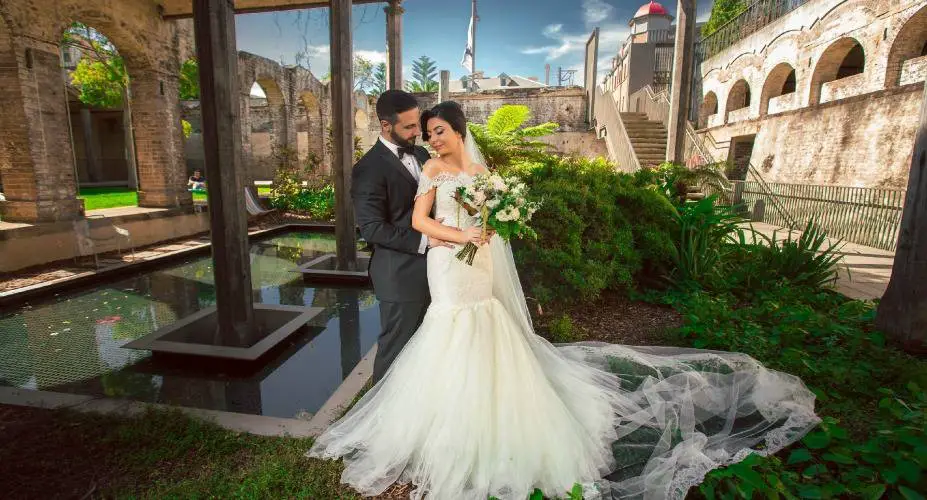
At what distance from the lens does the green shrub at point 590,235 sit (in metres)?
5.02

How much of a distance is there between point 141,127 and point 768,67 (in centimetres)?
2309

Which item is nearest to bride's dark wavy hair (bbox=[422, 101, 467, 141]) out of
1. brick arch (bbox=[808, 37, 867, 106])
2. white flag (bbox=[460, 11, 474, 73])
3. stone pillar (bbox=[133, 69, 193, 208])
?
stone pillar (bbox=[133, 69, 193, 208])

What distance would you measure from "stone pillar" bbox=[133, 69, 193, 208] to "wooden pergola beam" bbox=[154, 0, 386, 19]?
4.81 feet

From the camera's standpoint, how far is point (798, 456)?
241 centimetres

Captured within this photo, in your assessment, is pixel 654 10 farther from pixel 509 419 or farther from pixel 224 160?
pixel 509 419

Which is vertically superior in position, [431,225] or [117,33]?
[117,33]

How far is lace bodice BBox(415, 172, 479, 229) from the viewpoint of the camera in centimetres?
262

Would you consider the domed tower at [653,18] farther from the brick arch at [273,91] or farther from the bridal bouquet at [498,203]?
the bridal bouquet at [498,203]

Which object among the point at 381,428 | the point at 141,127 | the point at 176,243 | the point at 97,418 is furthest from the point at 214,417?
the point at 141,127

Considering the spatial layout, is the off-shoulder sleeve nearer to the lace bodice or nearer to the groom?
the lace bodice

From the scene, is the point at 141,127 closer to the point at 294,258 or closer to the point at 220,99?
the point at 294,258

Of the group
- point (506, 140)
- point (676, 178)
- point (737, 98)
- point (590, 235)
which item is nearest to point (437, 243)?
point (590, 235)

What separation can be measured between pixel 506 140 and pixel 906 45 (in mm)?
13584

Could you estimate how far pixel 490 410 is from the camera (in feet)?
8.26
